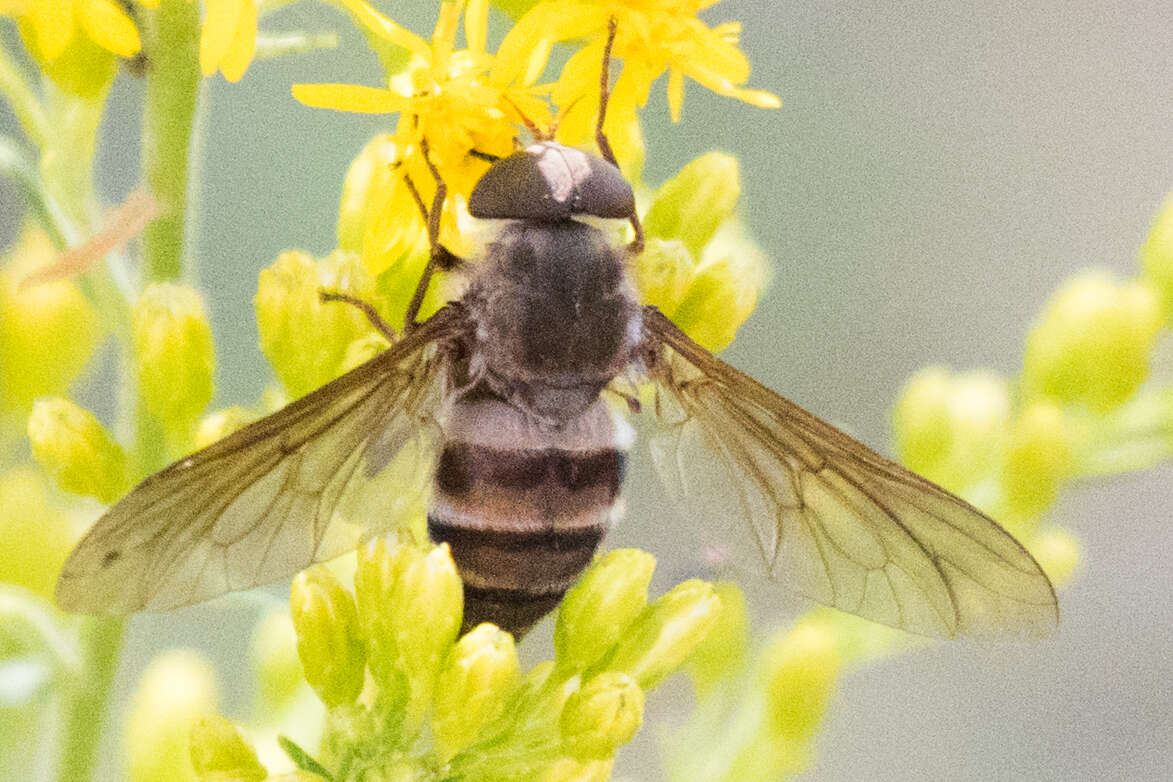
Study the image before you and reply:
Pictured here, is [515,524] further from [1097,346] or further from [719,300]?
[1097,346]

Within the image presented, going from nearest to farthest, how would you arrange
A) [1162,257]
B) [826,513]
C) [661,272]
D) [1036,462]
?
[826,513] < [661,272] < [1036,462] < [1162,257]

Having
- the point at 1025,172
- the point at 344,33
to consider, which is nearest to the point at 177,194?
the point at 344,33

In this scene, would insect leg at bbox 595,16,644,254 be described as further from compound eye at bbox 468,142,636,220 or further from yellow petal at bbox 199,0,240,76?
yellow petal at bbox 199,0,240,76

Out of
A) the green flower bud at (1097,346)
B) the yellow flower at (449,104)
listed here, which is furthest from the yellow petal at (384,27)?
the green flower bud at (1097,346)

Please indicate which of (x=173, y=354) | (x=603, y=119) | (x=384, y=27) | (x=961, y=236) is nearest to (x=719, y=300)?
(x=603, y=119)

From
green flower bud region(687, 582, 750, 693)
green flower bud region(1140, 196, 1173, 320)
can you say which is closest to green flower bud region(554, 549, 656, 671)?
green flower bud region(687, 582, 750, 693)

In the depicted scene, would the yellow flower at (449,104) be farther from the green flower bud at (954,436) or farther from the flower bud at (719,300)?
the green flower bud at (954,436)
